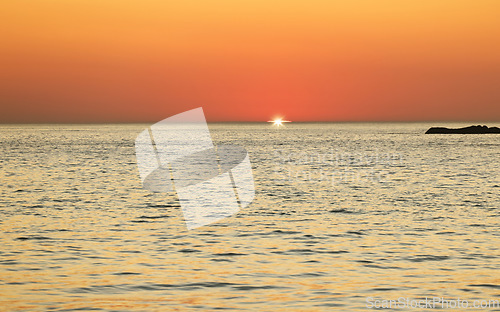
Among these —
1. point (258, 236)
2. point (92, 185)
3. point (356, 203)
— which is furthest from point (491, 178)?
point (258, 236)

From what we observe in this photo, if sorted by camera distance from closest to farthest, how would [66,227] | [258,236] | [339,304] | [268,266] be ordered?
[339,304] → [268,266] → [258,236] → [66,227]

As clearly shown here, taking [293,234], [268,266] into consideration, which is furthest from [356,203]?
[268,266]

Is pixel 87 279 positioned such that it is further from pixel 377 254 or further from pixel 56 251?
pixel 377 254

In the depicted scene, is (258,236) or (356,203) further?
(356,203)

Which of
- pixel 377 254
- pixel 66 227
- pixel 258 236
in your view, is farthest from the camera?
pixel 66 227

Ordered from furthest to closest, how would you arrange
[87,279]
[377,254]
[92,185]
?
[92,185]
[377,254]
[87,279]

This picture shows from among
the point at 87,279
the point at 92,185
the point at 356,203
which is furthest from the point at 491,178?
the point at 87,279

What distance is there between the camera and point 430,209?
35656 mm

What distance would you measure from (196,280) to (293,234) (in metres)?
8.67

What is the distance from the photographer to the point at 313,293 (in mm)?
17484

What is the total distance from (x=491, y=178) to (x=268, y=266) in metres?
43.5

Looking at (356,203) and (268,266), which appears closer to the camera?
(268,266)

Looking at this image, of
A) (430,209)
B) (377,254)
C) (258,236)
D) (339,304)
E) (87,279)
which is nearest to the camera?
(339,304)

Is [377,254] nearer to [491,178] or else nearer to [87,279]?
[87,279]
